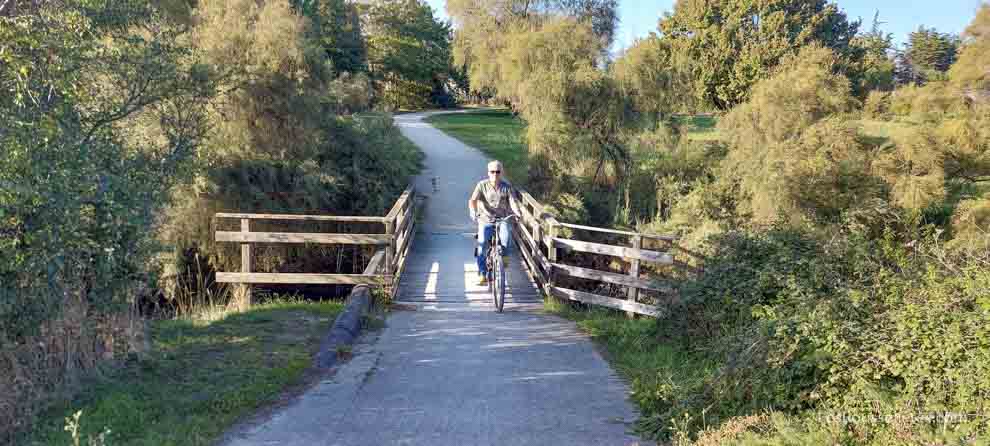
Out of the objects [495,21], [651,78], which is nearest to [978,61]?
[651,78]

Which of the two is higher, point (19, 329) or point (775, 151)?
point (775, 151)

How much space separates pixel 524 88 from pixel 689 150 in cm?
472

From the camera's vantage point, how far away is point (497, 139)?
29859 millimetres

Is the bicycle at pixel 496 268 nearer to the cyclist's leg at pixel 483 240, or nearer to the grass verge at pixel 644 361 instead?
the cyclist's leg at pixel 483 240

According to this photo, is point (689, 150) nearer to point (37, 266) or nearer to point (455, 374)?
point (455, 374)

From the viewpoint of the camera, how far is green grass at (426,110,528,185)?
879 inches

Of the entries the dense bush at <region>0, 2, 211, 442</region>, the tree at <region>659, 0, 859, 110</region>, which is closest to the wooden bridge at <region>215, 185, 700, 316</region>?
the dense bush at <region>0, 2, 211, 442</region>

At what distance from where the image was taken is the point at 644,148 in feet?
62.4

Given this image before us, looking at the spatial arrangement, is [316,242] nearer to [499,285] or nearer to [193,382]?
[499,285]

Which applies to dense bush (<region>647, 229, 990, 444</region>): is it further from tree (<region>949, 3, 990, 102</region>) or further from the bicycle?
tree (<region>949, 3, 990, 102</region>)

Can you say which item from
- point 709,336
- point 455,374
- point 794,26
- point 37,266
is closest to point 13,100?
point 37,266

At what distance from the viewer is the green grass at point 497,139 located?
22.3 m

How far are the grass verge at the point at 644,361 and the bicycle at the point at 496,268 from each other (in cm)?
73

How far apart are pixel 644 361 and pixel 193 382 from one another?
381cm
